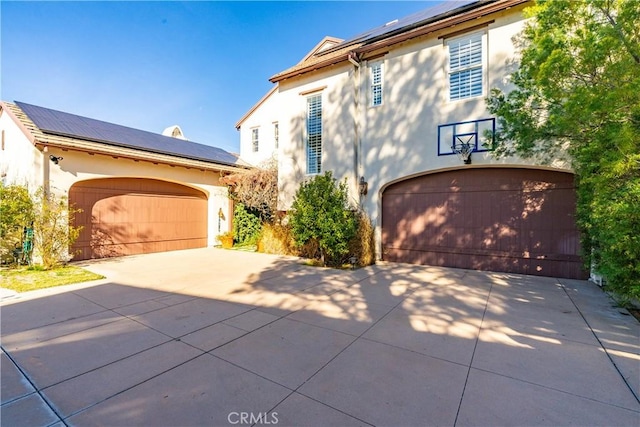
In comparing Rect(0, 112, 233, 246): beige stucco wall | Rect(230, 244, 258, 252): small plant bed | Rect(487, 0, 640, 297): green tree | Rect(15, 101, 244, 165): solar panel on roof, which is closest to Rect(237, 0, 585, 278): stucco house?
Rect(487, 0, 640, 297): green tree

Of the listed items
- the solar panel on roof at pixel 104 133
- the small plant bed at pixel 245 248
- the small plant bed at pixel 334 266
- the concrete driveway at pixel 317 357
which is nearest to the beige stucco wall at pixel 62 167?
the solar panel on roof at pixel 104 133

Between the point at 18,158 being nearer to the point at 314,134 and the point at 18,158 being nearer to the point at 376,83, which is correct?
the point at 314,134

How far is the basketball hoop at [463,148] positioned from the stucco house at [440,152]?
0.03 meters

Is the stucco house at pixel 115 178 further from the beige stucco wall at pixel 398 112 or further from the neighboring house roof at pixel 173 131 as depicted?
the neighboring house roof at pixel 173 131

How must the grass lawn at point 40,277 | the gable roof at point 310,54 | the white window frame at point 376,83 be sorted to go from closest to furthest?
the grass lawn at point 40,277
the white window frame at point 376,83
the gable roof at point 310,54

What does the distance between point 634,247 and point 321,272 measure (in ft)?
18.4

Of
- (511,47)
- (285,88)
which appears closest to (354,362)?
(511,47)

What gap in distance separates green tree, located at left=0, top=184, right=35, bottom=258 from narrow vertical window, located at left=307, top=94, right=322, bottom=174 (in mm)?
7949

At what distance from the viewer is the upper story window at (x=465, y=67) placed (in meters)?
7.33

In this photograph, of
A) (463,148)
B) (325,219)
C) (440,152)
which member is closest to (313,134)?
(325,219)

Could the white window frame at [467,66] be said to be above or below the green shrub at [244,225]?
above

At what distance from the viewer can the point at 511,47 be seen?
6.86 metres

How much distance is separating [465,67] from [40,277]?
11.8 meters

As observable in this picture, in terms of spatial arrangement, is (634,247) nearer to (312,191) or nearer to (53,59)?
(312,191)
